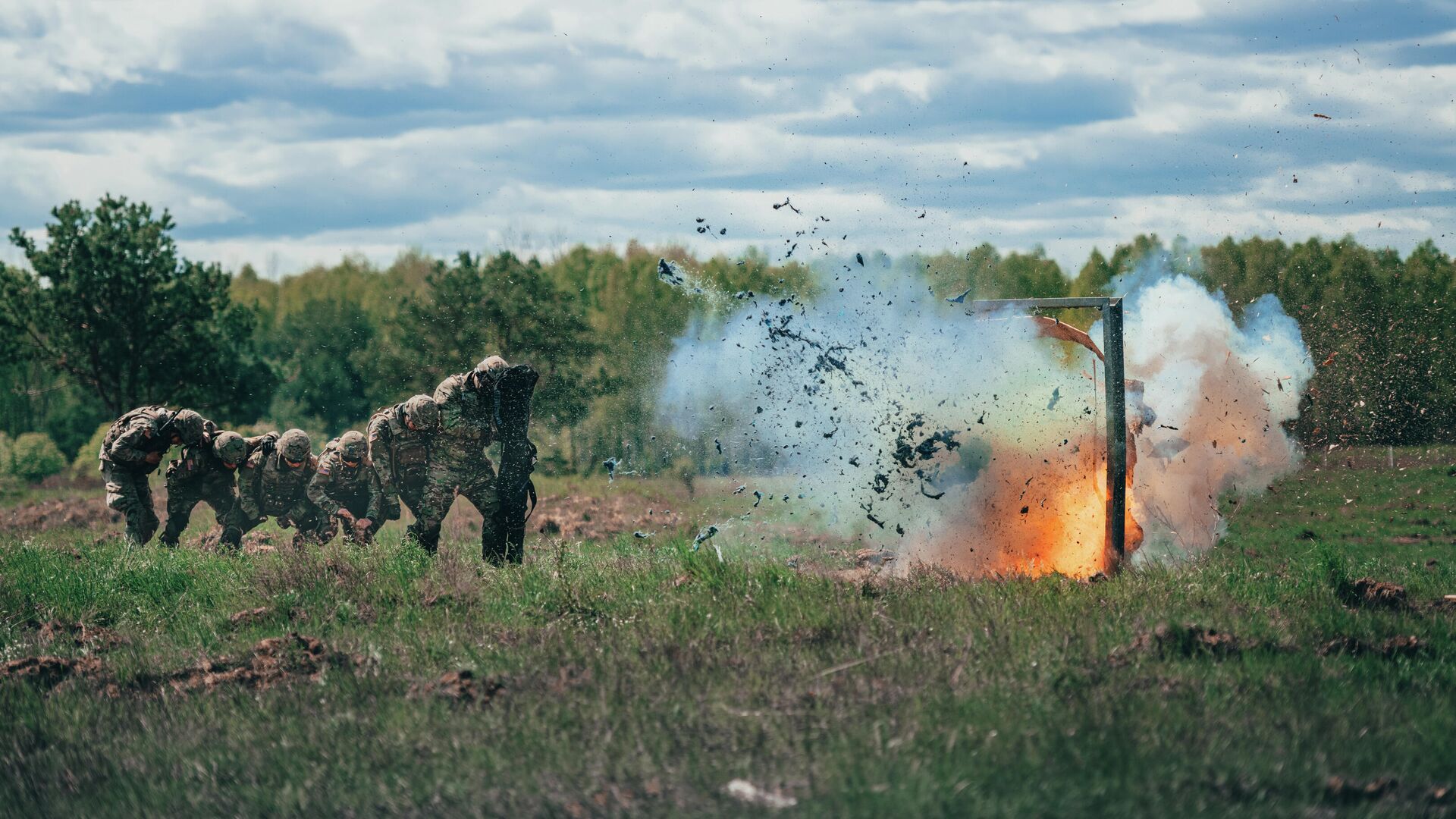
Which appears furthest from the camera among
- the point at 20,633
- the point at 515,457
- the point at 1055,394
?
the point at 515,457

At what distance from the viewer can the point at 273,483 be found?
534 inches

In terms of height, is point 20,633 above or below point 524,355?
below

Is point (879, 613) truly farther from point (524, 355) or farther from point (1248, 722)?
point (524, 355)

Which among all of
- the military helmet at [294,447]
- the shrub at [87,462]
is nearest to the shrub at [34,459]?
the shrub at [87,462]

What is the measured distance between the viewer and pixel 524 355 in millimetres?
27281

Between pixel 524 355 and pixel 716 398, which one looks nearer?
pixel 716 398

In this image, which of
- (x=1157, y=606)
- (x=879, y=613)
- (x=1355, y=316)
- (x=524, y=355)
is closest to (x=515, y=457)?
(x=879, y=613)

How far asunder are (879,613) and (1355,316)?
23.8 meters

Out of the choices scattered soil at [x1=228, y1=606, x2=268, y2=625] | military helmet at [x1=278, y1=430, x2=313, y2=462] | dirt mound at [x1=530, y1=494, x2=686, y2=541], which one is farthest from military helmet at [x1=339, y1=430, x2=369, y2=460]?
scattered soil at [x1=228, y1=606, x2=268, y2=625]

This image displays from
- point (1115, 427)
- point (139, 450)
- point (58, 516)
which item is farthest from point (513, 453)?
point (58, 516)

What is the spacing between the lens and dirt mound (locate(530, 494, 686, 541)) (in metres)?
16.6

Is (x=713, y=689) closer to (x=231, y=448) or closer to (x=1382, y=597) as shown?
(x=1382, y=597)

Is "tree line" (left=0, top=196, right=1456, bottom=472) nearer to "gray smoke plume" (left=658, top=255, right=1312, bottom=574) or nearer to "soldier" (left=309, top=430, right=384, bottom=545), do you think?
"soldier" (left=309, top=430, right=384, bottom=545)

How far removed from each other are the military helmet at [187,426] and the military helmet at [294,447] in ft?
2.72
